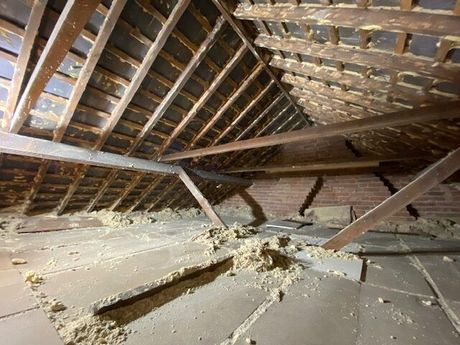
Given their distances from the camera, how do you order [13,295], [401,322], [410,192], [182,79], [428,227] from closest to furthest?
[401,322] → [13,295] → [410,192] → [182,79] → [428,227]

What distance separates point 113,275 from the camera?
2154 millimetres

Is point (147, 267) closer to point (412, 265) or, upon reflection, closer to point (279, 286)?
point (279, 286)

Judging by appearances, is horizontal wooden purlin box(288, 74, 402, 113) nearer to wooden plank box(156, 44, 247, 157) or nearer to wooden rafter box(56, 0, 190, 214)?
wooden plank box(156, 44, 247, 157)

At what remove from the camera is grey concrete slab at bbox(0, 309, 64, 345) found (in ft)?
4.09

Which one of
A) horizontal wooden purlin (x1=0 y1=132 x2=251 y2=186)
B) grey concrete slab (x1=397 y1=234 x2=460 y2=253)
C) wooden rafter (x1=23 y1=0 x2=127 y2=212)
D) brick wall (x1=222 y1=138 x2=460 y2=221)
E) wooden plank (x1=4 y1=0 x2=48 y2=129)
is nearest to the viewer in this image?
wooden plank (x1=4 y1=0 x2=48 y2=129)

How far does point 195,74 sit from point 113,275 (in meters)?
2.22

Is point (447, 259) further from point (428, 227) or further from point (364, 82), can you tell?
point (364, 82)

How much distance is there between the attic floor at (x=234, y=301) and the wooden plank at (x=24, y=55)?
149cm

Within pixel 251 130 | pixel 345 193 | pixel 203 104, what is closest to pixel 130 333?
pixel 203 104

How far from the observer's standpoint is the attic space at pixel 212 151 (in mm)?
1478

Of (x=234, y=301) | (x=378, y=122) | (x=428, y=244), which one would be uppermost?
(x=378, y=122)

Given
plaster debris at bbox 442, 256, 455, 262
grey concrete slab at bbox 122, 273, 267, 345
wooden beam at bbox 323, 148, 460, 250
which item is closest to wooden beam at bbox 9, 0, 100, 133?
grey concrete slab at bbox 122, 273, 267, 345

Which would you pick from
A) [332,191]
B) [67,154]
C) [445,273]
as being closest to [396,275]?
[445,273]

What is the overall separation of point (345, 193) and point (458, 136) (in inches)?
104
